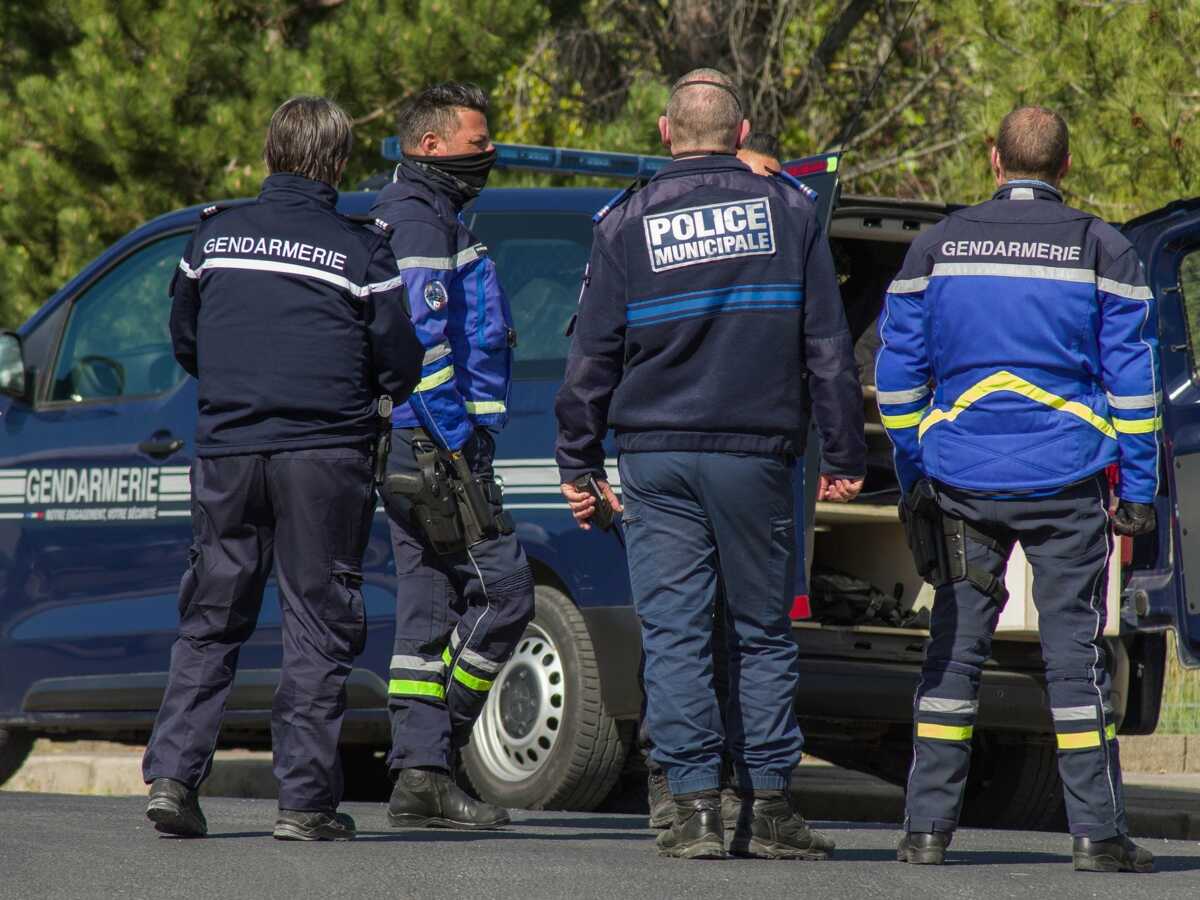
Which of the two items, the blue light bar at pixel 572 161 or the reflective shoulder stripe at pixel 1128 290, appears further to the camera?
the blue light bar at pixel 572 161

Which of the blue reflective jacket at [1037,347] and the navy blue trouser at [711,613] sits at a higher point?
the blue reflective jacket at [1037,347]

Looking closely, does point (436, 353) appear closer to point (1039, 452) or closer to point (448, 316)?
point (448, 316)

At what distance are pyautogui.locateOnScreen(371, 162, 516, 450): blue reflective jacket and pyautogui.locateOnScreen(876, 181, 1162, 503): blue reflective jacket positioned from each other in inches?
47.5

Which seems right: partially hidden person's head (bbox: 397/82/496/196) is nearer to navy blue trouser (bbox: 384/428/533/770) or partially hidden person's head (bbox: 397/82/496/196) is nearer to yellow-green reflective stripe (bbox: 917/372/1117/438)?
navy blue trouser (bbox: 384/428/533/770)

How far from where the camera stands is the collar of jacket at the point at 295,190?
5473 millimetres

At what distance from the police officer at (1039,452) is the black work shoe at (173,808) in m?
1.74

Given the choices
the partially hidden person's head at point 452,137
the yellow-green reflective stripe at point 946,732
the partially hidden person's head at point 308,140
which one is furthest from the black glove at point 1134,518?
the partially hidden person's head at point 308,140

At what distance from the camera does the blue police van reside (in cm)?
671

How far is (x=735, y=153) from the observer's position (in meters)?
5.39

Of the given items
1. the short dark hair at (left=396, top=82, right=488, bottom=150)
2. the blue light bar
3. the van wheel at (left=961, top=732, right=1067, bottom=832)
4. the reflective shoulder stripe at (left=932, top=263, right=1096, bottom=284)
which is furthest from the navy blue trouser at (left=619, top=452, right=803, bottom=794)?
the van wheel at (left=961, top=732, right=1067, bottom=832)

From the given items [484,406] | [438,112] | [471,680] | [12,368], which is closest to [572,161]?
[438,112]

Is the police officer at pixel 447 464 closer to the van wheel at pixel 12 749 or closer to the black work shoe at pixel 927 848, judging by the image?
the black work shoe at pixel 927 848

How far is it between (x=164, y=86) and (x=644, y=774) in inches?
214

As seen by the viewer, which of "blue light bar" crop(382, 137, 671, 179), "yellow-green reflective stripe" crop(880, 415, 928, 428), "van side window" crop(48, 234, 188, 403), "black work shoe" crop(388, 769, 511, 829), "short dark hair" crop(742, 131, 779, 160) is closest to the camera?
"yellow-green reflective stripe" crop(880, 415, 928, 428)
